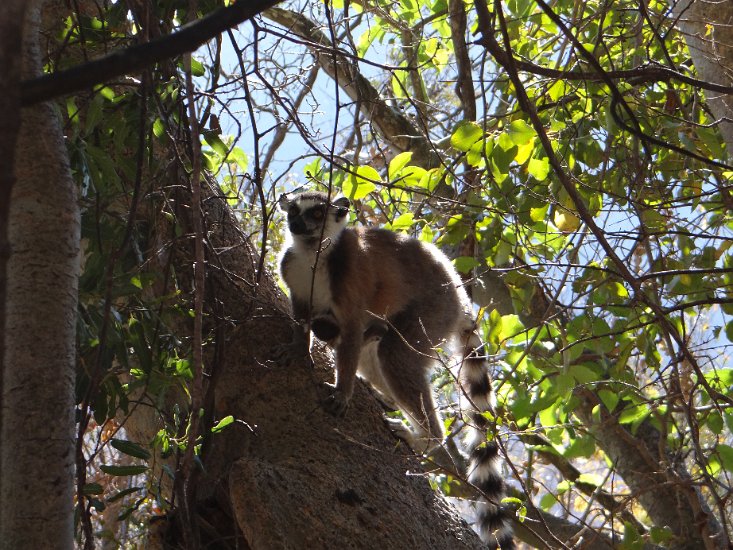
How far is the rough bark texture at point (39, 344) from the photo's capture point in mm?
1561

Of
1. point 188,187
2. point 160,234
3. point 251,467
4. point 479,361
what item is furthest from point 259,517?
point 479,361

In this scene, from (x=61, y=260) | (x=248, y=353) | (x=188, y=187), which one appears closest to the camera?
(x=61, y=260)

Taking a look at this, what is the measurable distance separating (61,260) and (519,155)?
2.21 m

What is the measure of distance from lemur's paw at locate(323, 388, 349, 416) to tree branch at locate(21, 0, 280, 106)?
2185mm

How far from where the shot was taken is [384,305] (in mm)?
4980

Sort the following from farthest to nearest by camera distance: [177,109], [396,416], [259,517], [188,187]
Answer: [396,416], [177,109], [188,187], [259,517]

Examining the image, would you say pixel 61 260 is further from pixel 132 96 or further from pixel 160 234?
pixel 160 234

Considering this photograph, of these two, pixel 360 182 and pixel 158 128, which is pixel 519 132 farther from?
pixel 158 128

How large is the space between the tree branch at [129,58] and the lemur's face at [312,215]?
3572 millimetres

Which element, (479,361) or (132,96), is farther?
(479,361)

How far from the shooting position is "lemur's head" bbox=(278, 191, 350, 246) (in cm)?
483

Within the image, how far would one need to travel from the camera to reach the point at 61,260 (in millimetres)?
1721

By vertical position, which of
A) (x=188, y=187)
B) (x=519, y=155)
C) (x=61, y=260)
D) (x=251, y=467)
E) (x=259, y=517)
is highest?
(x=519, y=155)

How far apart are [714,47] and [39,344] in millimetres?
2983
